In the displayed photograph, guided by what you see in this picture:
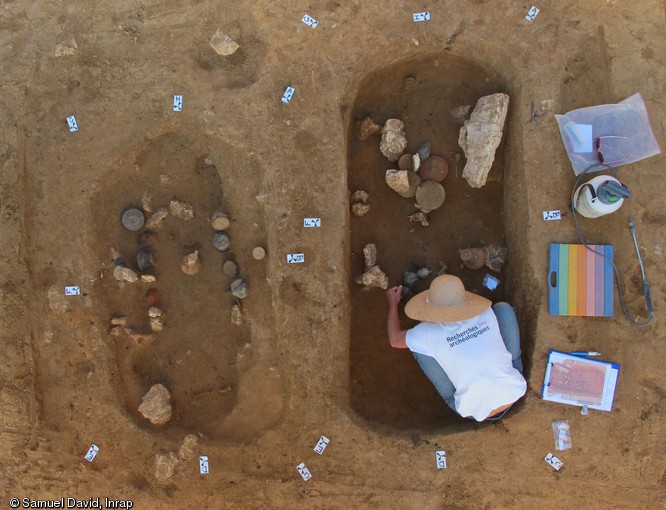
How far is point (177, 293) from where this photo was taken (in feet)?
17.2

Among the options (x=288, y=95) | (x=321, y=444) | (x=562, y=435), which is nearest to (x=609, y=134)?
(x=562, y=435)

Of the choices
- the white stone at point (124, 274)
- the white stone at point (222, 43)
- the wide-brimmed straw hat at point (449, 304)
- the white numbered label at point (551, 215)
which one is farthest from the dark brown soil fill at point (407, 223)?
the white stone at point (124, 274)

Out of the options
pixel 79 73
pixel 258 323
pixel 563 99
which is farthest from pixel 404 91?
pixel 79 73

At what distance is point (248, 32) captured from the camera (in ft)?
16.4

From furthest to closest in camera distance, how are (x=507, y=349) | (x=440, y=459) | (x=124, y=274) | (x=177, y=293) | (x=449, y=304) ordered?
(x=177, y=293) → (x=124, y=274) → (x=440, y=459) → (x=507, y=349) → (x=449, y=304)

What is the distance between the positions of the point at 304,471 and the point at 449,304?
7.61ft

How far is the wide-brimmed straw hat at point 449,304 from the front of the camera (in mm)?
4148

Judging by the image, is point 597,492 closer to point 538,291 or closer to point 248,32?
point 538,291

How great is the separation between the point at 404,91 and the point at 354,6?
1.01 meters

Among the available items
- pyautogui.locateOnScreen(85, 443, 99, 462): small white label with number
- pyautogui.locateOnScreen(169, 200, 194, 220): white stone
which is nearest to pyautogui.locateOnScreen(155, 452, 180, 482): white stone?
pyautogui.locateOnScreen(85, 443, 99, 462): small white label with number

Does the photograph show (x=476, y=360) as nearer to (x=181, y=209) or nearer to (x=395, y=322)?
Answer: (x=395, y=322)

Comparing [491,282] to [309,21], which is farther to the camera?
[491,282]

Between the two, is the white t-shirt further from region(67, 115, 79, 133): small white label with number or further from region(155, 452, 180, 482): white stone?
region(67, 115, 79, 133): small white label with number

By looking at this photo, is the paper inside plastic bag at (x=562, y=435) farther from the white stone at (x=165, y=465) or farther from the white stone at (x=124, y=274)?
the white stone at (x=124, y=274)
